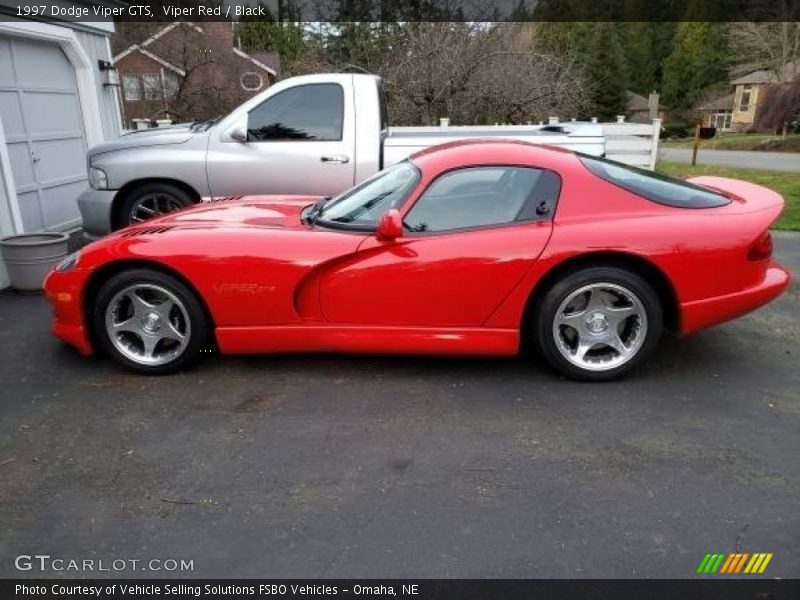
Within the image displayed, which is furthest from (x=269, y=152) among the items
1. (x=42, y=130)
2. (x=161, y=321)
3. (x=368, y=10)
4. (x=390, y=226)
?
(x=368, y=10)

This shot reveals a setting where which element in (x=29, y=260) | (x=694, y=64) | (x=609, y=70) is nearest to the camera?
(x=29, y=260)

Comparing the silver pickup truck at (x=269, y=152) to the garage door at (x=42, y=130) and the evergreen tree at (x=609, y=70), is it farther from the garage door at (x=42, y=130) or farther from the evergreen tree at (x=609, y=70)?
the evergreen tree at (x=609, y=70)

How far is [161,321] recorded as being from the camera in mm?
3770

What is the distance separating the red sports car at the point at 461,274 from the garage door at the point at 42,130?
14.9 ft

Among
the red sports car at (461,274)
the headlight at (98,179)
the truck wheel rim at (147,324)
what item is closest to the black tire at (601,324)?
the red sports car at (461,274)

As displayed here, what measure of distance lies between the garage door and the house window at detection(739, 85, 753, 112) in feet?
201

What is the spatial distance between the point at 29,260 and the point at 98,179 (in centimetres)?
107

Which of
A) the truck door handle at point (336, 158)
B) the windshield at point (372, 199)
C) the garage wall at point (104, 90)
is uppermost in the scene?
the garage wall at point (104, 90)

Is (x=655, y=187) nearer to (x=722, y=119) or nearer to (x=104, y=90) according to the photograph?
(x=104, y=90)

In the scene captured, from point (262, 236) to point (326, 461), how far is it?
147cm

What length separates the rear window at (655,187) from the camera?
12.1 ft

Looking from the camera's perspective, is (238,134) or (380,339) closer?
(380,339)
